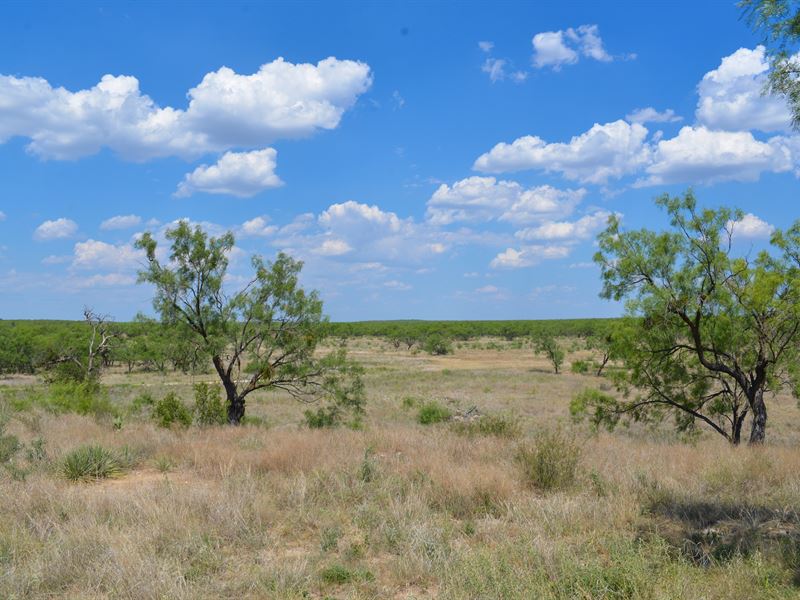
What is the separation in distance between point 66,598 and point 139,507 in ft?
6.20

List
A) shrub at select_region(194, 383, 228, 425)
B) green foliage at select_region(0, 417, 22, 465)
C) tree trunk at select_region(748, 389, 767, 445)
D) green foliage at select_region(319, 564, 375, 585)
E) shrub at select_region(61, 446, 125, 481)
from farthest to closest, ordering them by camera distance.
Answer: shrub at select_region(194, 383, 228, 425)
tree trunk at select_region(748, 389, 767, 445)
green foliage at select_region(0, 417, 22, 465)
shrub at select_region(61, 446, 125, 481)
green foliage at select_region(319, 564, 375, 585)

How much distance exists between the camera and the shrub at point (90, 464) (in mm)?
9070

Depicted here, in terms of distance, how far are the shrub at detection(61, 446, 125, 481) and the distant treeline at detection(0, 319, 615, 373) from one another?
7129 millimetres

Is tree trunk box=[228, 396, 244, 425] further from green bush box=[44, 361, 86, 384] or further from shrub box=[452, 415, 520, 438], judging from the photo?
green bush box=[44, 361, 86, 384]

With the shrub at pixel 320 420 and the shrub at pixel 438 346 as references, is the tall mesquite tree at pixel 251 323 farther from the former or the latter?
the shrub at pixel 438 346

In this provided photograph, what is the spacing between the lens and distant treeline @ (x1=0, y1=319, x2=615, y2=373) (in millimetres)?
17109

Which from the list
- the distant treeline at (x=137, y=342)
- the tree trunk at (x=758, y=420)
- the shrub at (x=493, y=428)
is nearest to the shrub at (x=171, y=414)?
the distant treeline at (x=137, y=342)

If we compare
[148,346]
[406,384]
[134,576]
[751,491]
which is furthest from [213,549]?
[406,384]

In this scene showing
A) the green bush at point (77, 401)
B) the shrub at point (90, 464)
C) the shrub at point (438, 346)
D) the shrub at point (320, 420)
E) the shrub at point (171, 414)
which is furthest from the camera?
the shrub at point (438, 346)

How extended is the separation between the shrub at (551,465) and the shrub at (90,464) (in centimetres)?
661

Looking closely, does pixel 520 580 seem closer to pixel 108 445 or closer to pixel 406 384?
pixel 108 445

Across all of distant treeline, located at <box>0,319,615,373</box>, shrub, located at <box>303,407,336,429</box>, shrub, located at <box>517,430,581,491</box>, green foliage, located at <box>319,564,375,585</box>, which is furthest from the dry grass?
shrub, located at <box>303,407,336,429</box>

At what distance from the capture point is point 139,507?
671cm

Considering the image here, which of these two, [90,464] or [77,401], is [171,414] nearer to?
[77,401]
